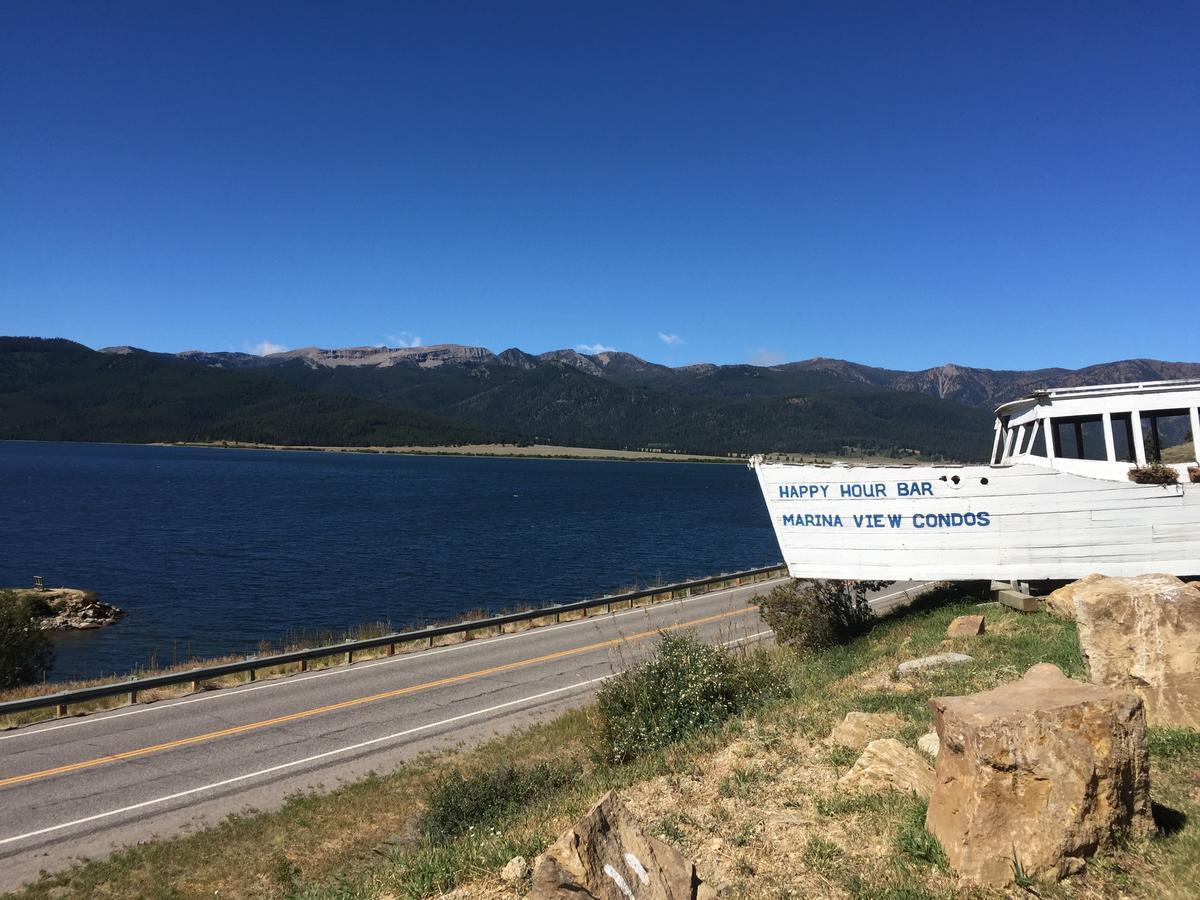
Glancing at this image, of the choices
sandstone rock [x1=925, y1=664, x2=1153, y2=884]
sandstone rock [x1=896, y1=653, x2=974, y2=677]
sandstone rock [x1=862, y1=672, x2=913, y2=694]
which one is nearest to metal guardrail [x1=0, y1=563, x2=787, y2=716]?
sandstone rock [x1=862, y1=672, x2=913, y2=694]

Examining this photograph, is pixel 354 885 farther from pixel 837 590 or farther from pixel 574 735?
pixel 837 590

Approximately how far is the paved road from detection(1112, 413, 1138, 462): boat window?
38.7 ft

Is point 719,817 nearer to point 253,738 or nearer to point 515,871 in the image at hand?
point 515,871

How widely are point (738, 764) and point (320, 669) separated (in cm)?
1727

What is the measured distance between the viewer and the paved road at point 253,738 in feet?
40.7

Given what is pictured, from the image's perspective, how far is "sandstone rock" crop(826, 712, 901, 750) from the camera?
9352 millimetres

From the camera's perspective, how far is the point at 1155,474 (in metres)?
15.8

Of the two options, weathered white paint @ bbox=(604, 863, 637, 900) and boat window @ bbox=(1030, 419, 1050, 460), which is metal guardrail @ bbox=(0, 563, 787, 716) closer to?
weathered white paint @ bbox=(604, 863, 637, 900)

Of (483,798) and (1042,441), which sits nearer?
(483,798)

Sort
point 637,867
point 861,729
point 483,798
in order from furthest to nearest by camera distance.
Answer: point 483,798 → point 861,729 → point 637,867

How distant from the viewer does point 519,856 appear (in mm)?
7402

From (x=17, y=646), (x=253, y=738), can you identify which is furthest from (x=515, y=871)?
(x=17, y=646)

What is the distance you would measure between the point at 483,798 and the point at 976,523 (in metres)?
12.5

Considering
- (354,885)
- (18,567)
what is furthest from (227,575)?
(354,885)
